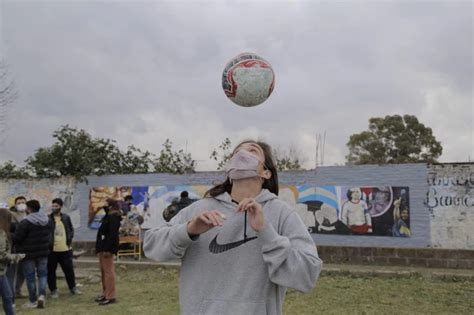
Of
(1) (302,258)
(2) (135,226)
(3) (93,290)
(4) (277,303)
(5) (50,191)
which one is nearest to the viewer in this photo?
(1) (302,258)

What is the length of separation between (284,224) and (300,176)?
41.8 feet

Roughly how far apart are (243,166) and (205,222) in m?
0.33

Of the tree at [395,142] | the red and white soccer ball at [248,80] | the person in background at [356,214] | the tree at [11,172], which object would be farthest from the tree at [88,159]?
the tree at [395,142]

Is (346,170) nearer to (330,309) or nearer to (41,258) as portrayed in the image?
(330,309)

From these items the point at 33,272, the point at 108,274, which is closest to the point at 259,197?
the point at 108,274

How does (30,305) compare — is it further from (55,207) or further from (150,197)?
(150,197)

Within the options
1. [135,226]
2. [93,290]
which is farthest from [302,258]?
[135,226]

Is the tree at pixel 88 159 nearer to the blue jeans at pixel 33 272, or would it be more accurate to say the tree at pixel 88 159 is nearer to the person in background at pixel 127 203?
the person in background at pixel 127 203

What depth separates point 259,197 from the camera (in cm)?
226

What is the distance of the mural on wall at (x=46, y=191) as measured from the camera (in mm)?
17125

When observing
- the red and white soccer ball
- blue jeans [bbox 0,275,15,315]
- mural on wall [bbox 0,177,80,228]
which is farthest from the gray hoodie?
mural on wall [bbox 0,177,80,228]

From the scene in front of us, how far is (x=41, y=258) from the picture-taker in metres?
8.02

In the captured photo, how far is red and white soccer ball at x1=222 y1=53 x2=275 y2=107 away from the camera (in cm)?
435

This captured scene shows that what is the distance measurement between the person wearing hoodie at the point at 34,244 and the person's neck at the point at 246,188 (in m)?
6.47
